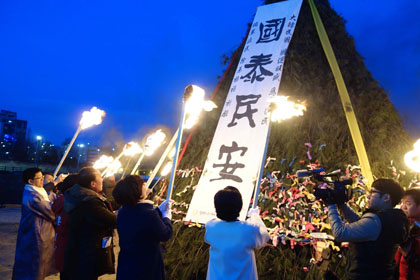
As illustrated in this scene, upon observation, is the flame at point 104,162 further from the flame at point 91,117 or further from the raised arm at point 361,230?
the raised arm at point 361,230

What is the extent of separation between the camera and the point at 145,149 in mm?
5332

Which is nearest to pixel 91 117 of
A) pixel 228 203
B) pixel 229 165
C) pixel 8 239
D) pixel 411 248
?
pixel 229 165

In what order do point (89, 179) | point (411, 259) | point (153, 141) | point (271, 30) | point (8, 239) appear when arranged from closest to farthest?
1. point (411, 259)
2. point (89, 179)
3. point (153, 141)
4. point (271, 30)
5. point (8, 239)

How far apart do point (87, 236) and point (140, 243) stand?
81 centimetres

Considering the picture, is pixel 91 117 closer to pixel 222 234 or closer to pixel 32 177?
pixel 32 177

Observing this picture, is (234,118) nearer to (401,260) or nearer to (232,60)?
(232,60)

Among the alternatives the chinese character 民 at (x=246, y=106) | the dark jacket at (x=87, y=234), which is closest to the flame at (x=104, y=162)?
the chinese character 民 at (x=246, y=106)

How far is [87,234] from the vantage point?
11.0 feet

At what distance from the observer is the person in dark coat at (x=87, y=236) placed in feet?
A: 10.8

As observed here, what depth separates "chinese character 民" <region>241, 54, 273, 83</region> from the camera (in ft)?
18.9

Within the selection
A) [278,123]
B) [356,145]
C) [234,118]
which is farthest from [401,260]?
[234,118]

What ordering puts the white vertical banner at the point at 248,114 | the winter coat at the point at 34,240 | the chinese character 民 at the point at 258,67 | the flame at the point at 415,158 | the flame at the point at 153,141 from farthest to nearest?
the chinese character 民 at the point at 258,67 < the flame at the point at 153,141 < the white vertical banner at the point at 248,114 < the winter coat at the point at 34,240 < the flame at the point at 415,158

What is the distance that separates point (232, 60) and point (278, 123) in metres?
2.07

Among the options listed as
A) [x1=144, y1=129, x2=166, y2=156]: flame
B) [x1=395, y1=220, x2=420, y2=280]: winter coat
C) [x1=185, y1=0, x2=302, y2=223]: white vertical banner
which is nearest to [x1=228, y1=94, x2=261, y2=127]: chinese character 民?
[x1=185, y1=0, x2=302, y2=223]: white vertical banner
